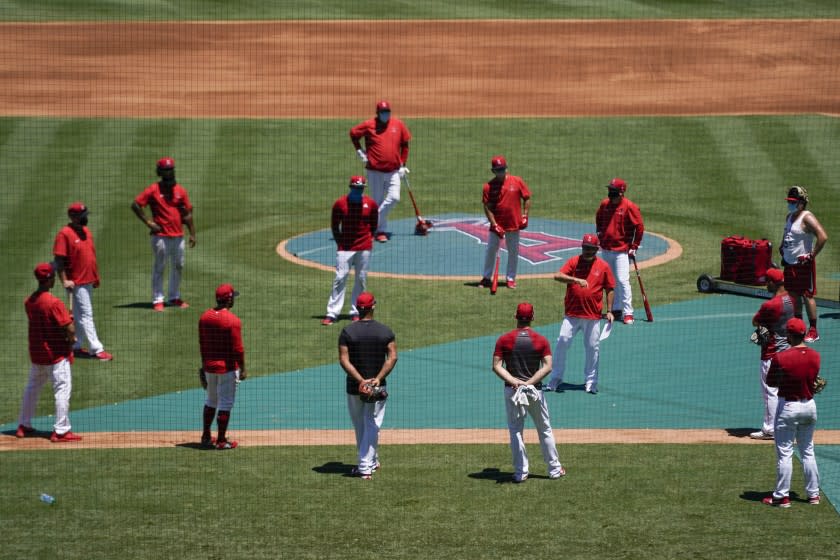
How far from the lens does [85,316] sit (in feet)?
48.3

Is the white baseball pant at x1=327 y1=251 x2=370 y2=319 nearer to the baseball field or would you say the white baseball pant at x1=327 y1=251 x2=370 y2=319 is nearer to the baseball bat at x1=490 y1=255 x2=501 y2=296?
the baseball field

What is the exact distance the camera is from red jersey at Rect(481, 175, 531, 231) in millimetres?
16578

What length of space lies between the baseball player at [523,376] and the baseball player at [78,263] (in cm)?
573

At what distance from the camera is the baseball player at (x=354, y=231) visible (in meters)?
15.3

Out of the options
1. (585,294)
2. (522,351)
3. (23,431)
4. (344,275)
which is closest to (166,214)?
(344,275)

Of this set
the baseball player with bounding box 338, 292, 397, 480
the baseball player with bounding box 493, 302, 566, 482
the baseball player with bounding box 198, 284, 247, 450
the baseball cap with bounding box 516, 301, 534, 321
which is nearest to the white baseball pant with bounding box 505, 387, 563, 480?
the baseball player with bounding box 493, 302, 566, 482

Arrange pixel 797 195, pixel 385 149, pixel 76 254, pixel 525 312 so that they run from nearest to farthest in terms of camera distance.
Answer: pixel 525 312 → pixel 797 195 → pixel 76 254 → pixel 385 149

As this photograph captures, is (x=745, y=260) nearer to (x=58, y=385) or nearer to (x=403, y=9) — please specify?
(x=58, y=385)

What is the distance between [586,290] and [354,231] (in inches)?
133

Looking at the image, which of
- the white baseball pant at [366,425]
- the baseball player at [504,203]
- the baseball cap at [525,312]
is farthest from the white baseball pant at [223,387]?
the baseball player at [504,203]

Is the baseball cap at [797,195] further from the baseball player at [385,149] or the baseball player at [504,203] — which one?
the baseball player at [385,149]

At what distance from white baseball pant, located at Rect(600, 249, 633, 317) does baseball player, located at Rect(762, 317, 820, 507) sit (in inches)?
200

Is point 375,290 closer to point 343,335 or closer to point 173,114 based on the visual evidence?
point 343,335

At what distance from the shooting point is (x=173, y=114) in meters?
27.1
